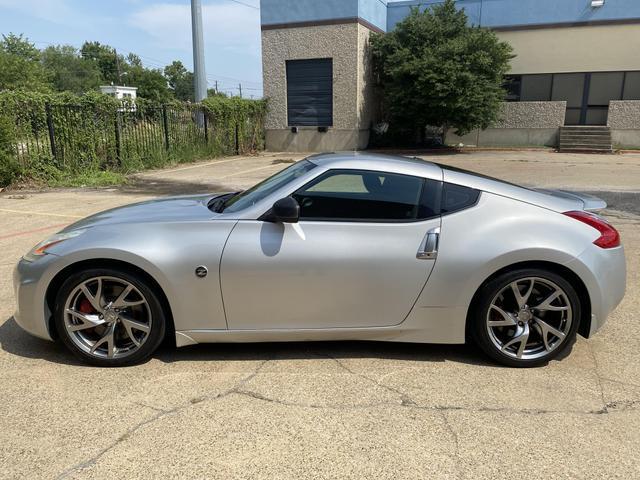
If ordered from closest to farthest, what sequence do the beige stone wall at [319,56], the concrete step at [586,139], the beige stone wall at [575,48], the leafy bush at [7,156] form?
the leafy bush at [7,156], the concrete step at [586,139], the beige stone wall at [319,56], the beige stone wall at [575,48]

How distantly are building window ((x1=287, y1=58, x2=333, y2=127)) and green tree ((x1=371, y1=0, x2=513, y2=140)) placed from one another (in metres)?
2.65

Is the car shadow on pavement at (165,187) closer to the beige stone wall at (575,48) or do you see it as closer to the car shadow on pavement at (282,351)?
the car shadow on pavement at (282,351)

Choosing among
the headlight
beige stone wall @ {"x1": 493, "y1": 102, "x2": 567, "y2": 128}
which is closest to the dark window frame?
the headlight

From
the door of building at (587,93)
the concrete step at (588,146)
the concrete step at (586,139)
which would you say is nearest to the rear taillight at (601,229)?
the concrete step at (586,139)

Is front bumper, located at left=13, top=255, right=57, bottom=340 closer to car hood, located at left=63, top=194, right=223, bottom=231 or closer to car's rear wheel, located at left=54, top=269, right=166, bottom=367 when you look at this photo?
car's rear wheel, located at left=54, top=269, right=166, bottom=367

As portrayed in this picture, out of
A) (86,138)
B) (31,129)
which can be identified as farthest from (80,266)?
(86,138)

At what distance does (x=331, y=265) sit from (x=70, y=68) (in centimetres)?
12628

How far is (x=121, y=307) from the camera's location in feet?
11.6

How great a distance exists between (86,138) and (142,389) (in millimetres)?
13082

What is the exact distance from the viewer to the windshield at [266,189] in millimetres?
3713

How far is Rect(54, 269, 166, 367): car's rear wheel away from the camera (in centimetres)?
347

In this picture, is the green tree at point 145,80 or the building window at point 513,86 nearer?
the building window at point 513,86

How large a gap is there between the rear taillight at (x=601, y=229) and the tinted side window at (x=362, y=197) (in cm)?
111

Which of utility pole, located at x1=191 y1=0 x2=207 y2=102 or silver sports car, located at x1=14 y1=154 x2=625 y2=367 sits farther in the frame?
utility pole, located at x1=191 y1=0 x2=207 y2=102
